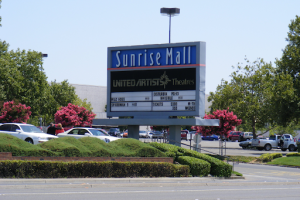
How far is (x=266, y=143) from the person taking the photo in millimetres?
46500

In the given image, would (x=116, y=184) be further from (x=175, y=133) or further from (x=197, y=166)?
(x=175, y=133)

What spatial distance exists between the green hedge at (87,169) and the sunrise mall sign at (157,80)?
570 centimetres

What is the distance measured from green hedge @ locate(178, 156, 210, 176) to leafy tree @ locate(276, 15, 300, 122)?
22139 mm

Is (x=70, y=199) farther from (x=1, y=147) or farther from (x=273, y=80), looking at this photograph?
(x=273, y=80)

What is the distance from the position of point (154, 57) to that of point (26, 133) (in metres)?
8.60

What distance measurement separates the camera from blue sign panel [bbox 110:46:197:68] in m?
23.0

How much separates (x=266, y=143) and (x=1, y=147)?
1419 inches

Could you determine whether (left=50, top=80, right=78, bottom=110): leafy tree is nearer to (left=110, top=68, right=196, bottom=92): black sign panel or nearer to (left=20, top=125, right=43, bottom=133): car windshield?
(left=20, top=125, right=43, bottom=133): car windshield

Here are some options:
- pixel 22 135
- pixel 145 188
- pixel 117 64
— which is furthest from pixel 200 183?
pixel 22 135

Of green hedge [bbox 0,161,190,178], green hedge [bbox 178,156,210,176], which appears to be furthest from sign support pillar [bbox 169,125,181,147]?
green hedge [bbox 0,161,190,178]

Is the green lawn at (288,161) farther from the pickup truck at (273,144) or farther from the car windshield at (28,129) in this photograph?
the car windshield at (28,129)

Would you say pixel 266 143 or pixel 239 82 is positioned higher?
pixel 239 82

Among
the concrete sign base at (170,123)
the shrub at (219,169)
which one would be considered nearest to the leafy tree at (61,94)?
the concrete sign base at (170,123)

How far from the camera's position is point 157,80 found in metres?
23.3
